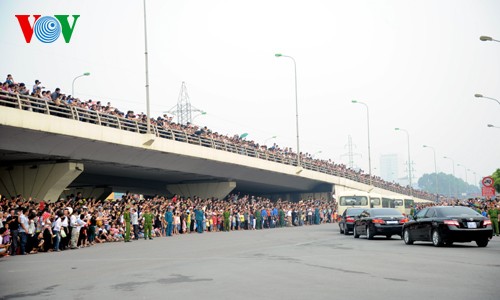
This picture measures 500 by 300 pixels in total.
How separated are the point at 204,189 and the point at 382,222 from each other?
26979 mm

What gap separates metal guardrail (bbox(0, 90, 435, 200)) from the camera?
29188mm

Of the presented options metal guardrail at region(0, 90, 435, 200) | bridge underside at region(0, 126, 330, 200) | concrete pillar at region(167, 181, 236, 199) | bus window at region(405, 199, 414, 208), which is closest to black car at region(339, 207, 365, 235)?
bridge underside at region(0, 126, 330, 200)

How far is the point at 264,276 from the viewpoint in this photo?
43.8ft

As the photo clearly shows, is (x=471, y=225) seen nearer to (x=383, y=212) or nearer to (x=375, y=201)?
(x=383, y=212)

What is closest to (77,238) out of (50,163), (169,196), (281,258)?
(50,163)

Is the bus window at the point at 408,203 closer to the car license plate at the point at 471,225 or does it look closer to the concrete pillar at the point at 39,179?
the concrete pillar at the point at 39,179

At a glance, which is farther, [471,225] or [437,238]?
[437,238]

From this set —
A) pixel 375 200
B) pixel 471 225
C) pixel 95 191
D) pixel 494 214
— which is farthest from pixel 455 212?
pixel 95 191

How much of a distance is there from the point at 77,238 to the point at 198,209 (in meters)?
15.0

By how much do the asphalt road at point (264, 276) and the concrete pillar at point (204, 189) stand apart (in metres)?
32.5

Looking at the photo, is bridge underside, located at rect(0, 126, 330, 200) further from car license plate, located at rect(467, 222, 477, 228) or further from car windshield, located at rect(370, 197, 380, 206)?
car license plate, located at rect(467, 222, 477, 228)

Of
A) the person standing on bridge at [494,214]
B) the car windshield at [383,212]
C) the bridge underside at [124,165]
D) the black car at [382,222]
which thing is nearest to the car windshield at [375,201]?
the bridge underside at [124,165]

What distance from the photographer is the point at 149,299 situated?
1025 centimetres

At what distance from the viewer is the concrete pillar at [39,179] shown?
3422 centimetres
